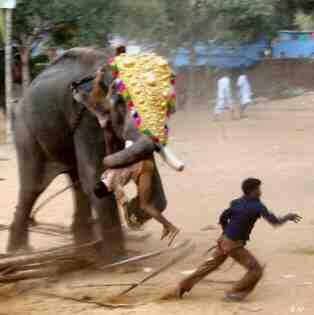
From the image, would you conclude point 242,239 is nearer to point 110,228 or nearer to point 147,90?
point 147,90

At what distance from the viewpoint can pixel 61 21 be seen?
1967 cm

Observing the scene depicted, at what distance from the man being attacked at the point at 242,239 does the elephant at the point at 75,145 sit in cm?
57

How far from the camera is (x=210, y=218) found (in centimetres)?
980

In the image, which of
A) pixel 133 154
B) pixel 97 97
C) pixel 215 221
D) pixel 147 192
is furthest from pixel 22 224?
pixel 215 221

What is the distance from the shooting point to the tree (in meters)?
19.3

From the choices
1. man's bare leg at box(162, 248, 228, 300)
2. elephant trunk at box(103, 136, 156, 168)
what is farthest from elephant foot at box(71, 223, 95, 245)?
man's bare leg at box(162, 248, 228, 300)

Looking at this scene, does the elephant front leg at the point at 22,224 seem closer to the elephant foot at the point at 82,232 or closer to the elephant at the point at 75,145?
the elephant at the point at 75,145

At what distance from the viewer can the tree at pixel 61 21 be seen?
1931 centimetres

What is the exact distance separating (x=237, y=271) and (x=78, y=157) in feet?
5.02

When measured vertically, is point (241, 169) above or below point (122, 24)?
below

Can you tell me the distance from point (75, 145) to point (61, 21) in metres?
12.8

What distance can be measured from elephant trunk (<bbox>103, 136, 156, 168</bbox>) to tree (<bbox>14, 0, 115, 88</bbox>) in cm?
1308

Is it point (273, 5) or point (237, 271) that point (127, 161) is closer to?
point (237, 271)

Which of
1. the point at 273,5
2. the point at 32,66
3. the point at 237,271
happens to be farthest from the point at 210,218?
the point at 273,5
